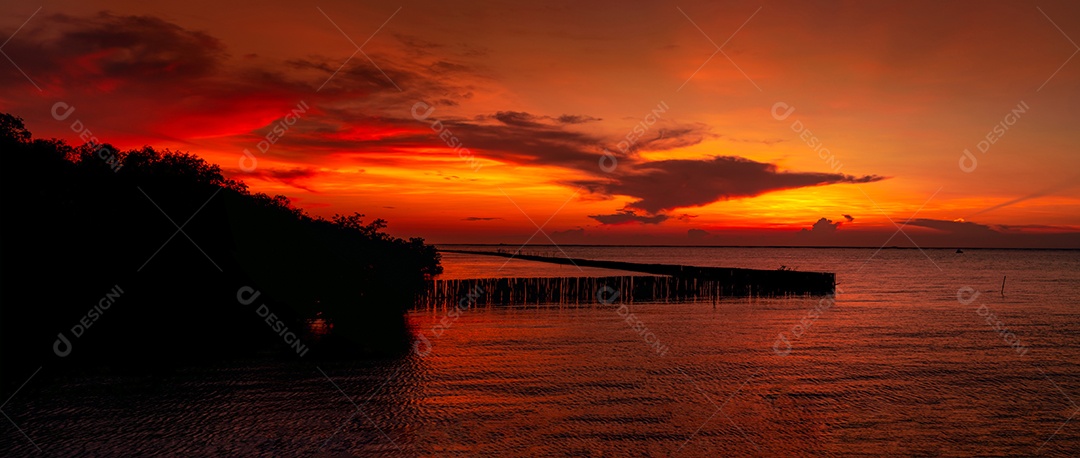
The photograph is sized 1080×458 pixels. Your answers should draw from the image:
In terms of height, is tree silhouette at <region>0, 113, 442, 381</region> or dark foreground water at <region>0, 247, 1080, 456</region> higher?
tree silhouette at <region>0, 113, 442, 381</region>

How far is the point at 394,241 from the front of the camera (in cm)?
4078

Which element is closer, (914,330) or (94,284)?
(94,284)

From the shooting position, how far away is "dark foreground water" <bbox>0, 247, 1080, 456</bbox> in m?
14.4

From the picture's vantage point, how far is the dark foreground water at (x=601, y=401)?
47.3 feet

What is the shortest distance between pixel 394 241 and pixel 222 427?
25918 mm

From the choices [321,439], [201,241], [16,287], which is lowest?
[321,439]

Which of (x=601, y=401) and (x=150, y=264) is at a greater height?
(x=150, y=264)

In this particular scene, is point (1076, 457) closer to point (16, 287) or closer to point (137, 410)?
point (137, 410)

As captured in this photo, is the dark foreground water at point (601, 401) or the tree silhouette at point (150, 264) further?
Result: the tree silhouette at point (150, 264)

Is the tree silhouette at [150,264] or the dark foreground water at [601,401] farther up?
the tree silhouette at [150,264]

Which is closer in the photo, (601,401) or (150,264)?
(601,401)

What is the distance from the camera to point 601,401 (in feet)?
58.3

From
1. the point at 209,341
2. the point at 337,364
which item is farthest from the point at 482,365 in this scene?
the point at 209,341

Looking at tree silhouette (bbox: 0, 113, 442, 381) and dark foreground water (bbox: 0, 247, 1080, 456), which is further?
tree silhouette (bbox: 0, 113, 442, 381)
